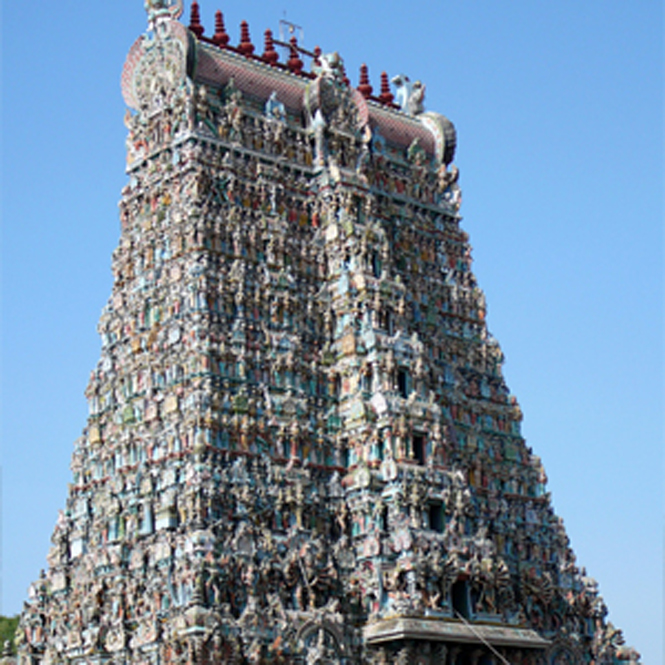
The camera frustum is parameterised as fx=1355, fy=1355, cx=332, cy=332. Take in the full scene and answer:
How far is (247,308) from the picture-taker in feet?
184

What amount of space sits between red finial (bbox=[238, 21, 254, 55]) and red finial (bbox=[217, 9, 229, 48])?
0.84 meters

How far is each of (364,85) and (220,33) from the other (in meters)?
8.88

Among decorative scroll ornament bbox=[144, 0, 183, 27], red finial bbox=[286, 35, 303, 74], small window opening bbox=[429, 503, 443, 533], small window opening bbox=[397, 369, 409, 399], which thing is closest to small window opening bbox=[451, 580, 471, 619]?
small window opening bbox=[429, 503, 443, 533]

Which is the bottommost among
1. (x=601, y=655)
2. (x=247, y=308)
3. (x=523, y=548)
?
(x=601, y=655)

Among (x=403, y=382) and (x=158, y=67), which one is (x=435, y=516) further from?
(x=158, y=67)

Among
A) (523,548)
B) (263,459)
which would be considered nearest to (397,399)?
(263,459)

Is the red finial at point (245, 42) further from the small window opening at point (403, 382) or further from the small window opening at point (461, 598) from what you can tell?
the small window opening at point (461, 598)

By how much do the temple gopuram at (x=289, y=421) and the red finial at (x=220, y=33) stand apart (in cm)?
10

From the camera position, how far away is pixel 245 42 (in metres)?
63.8

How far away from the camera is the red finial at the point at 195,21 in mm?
62156

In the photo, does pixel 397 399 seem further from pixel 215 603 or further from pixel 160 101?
pixel 160 101

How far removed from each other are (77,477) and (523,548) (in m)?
19.9

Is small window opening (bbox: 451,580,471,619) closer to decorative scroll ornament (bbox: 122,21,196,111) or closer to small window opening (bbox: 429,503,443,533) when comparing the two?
small window opening (bbox: 429,503,443,533)

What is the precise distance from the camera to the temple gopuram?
50875 millimetres
